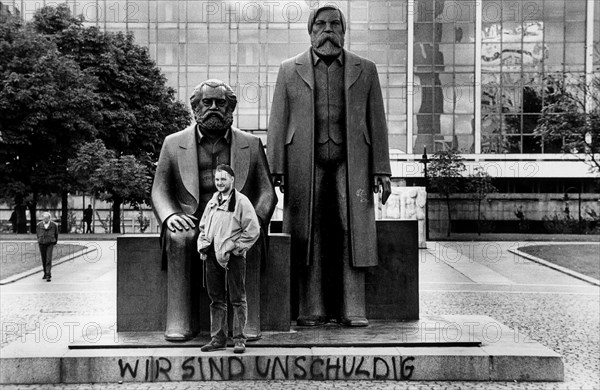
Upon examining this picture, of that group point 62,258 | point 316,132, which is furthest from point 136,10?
point 316,132

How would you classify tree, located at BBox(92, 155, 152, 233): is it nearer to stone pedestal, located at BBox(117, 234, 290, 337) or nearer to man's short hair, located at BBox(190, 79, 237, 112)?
stone pedestal, located at BBox(117, 234, 290, 337)

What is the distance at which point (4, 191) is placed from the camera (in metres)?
38.3

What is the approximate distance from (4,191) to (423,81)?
26.5 metres

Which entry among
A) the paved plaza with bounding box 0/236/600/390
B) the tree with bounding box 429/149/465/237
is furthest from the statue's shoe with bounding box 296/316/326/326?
the tree with bounding box 429/149/465/237

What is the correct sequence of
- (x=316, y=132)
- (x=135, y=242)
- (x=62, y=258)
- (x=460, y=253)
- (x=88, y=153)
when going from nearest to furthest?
(x=135, y=242), (x=316, y=132), (x=62, y=258), (x=460, y=253), (x=88, y=153)

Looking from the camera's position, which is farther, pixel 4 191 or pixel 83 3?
pixel 83 3

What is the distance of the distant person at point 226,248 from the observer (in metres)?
7.88

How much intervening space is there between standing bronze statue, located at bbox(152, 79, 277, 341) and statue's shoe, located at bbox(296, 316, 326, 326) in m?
1.22

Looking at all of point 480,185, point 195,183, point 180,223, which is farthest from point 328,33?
point 480,185

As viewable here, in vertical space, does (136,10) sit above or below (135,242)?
above

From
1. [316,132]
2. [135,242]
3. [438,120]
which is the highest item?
[438,120]

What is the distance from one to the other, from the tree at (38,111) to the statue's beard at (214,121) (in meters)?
29.8

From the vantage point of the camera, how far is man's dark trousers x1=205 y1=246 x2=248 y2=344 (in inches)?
314

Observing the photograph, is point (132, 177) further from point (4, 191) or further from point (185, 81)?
point (185, 81)
